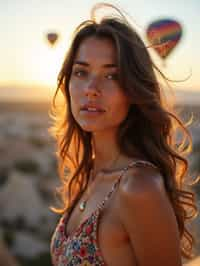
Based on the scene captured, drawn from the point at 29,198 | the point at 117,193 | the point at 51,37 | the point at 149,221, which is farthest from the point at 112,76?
the point at 29,198

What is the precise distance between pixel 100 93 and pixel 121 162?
30cm

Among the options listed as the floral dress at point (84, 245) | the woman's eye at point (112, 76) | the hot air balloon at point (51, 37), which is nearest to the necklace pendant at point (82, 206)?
the floral dress at point (84, 245)

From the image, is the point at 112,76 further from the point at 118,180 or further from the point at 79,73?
the point at 118,180

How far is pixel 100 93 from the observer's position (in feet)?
7.93

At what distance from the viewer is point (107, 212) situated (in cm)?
223

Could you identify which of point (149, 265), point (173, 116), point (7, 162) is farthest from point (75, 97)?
point (7, 162)

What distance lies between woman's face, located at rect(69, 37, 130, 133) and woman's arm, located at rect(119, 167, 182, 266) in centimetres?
37

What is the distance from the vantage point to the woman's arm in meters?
2.08

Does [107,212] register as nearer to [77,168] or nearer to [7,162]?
[77,168]

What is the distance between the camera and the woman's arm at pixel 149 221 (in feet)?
6.82

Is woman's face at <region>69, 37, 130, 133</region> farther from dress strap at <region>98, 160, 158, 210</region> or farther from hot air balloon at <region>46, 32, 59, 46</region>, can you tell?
hot air balloon at <region>46, 32, 59, 46</region>

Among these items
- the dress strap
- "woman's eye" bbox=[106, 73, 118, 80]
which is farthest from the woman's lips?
the dress strap

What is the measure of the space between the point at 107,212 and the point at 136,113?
1.79 feet

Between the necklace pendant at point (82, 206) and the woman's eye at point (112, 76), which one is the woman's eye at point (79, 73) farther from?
the necklace pendant at point (82, 206)
